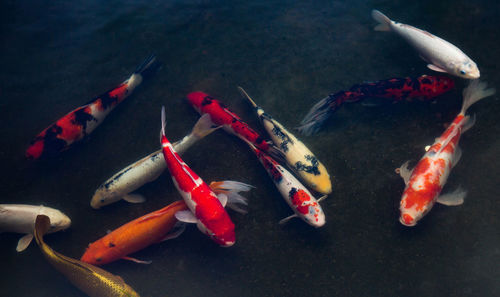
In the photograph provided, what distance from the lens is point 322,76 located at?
470cm

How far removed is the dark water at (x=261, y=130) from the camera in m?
3.53

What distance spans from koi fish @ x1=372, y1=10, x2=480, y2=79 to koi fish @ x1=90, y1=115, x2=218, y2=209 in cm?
290

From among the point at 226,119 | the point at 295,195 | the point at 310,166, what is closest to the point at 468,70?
the point at 310,166

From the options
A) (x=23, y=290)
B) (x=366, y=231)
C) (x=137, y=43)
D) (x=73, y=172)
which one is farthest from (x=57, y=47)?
(x=366, y=231)

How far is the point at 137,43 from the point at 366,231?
4597 mm

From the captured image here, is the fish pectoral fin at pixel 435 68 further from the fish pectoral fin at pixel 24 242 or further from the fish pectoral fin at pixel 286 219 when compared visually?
the fish pectoral fin at pixel 24 242

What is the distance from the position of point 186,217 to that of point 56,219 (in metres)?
1.70

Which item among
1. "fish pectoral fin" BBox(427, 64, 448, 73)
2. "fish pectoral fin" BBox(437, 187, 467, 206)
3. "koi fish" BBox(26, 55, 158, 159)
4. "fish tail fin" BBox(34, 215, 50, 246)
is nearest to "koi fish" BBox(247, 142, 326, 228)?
"fish pectoral fin" BBox(437, 187, 467, 206)

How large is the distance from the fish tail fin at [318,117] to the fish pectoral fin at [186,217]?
1811 millimetres

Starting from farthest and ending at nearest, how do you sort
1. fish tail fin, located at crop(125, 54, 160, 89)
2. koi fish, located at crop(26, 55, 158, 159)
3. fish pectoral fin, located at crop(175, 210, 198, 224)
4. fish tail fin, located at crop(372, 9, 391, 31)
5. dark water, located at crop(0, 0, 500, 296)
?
1. fish tail fin, located at crop(125, 54, 160, 89)
2. fish tail fin, located at crop(372, 9, 391, 31)
3. koi fish, located at crop(26, 55, 158, 159)
4. dark water, located at crop(0, 0, 500, 296)
5. fish pectoral fin, located at crop(175, 210, 198, 224)

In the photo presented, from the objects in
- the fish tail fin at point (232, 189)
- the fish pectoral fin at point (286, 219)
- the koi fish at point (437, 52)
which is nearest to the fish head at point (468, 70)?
the koi fish at point (437, 52)

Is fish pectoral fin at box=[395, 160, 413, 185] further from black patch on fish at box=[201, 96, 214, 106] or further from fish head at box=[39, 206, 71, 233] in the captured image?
fish head at box=[39, 206, 71, 233]

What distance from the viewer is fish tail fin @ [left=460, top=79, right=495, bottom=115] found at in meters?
3.87

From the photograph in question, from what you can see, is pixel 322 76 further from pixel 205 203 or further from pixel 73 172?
pixel 73 172
